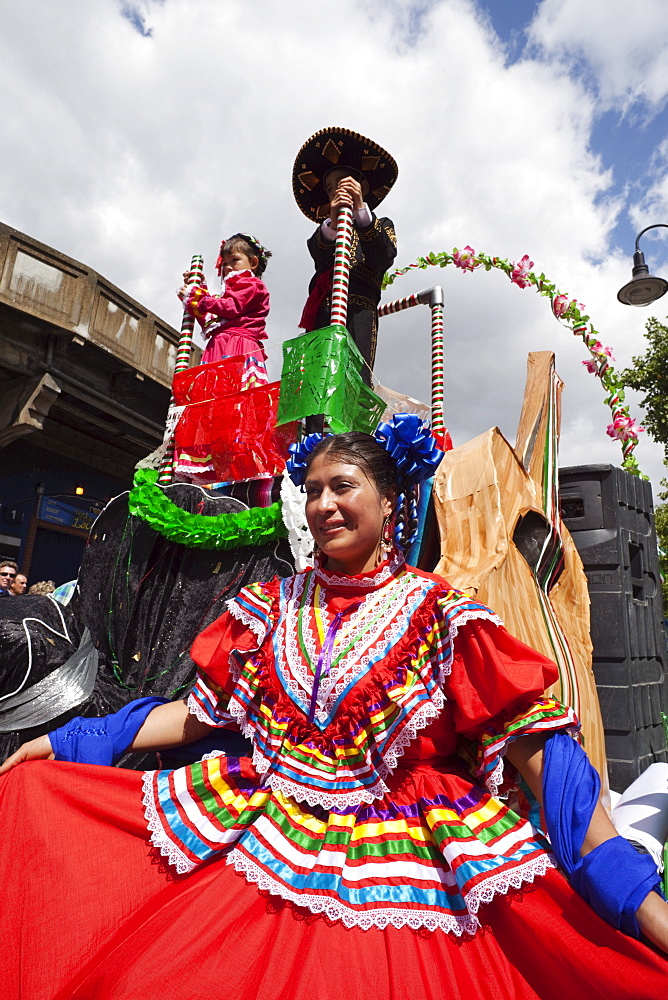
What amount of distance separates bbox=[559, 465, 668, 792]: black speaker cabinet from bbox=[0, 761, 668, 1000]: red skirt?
232cm

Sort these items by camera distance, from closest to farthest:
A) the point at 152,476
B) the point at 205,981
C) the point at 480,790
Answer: the point at 205,981, the point at 480,790, the point at 152,476

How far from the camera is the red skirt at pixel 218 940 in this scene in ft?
3.16

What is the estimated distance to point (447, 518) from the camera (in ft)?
9.43

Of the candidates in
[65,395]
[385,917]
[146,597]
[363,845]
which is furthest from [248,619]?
[65,395]

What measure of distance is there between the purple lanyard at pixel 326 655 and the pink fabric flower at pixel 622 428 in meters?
4.03

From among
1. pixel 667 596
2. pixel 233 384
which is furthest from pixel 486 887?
pixel 667 596

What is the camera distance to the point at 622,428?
4.74 metres

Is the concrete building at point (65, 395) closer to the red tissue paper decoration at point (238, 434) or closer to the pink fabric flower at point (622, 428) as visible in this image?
the red tissue paper decoration at point (238, 434)

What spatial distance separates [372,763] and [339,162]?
4627mm

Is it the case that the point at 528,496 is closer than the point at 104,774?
No

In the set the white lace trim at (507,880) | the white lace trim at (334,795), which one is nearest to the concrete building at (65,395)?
the white lace trim at (334,795)

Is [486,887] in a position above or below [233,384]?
below

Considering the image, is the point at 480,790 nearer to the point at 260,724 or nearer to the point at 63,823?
the point at 260,724

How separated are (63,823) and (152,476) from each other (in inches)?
90.0
